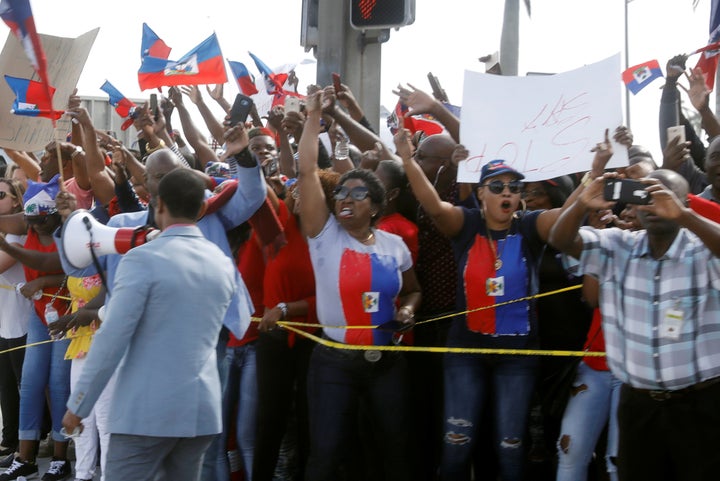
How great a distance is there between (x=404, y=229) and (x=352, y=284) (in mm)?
698

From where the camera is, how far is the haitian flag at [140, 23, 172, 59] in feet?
28.7

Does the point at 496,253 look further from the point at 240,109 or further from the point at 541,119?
the point at 240,109

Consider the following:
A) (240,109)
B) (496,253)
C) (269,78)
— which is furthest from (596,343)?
(269,78)

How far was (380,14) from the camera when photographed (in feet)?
23.1

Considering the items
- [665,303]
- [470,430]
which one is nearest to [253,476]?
[470,430]

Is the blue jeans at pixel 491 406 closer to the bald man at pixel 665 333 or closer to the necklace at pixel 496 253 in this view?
the necklace at pixel 496 253

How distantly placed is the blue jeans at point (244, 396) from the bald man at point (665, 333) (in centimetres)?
225

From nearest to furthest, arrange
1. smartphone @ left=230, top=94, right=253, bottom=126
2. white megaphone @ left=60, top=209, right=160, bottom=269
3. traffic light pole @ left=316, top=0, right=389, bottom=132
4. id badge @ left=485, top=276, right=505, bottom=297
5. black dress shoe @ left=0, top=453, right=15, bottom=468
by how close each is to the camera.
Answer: white megaphone @ left=60, top=209, right=160, bottom=269
id badge @ left=485, top=276, right=505, bottom=297
smartphone @ left=230, top=94, right=253, bottom=126
black dress shoe @ left=0, top=453, right=15, bottom=468
traffic light pole @ left=316, top=0, right=389, bottom=132

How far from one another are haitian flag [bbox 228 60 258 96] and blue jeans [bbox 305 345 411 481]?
5650 mm

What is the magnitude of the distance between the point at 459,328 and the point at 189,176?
5.67ft

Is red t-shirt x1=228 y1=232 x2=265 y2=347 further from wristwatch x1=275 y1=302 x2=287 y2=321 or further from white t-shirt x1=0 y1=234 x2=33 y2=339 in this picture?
white t-shirt x1=0 y1=234 x2=33 y2=339

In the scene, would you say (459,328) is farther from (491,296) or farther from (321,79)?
(321,79)

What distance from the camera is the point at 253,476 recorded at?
5438mm

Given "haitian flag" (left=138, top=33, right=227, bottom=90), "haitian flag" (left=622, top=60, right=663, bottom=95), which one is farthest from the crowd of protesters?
"haitian flag" (left=138, top=33, right=227, bottom=90)
